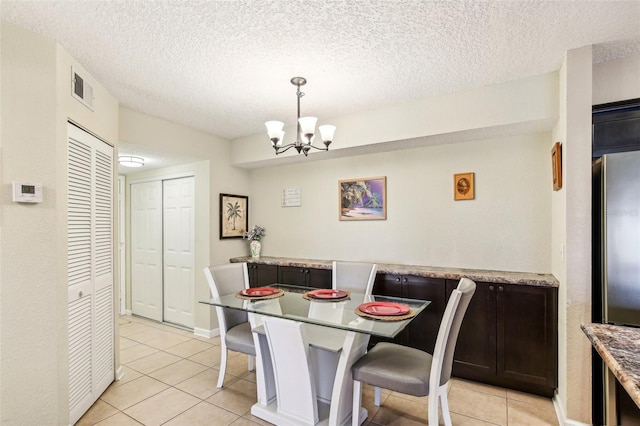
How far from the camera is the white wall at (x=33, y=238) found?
6.09ft

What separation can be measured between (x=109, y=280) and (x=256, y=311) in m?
1.48

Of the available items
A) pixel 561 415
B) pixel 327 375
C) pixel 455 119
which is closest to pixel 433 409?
pixel 327 375

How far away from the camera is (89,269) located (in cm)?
250

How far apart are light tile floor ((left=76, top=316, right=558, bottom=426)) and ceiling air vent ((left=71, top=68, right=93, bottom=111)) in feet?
7.39

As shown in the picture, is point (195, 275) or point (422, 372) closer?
point (422, 372)

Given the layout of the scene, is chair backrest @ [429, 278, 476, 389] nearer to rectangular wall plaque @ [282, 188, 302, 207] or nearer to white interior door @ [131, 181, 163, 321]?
rectangular wall plaque @ [282, 188, 302, 207]

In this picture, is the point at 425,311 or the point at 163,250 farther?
the point at 163,250

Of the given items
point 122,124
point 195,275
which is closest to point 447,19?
point 122,124

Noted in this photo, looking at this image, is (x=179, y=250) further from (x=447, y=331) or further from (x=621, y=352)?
(x=621, y=352)

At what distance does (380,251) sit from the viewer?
3672 millimetres

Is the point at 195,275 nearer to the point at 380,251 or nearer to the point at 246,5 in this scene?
the point at 380,251

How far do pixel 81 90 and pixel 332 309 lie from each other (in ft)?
7.68

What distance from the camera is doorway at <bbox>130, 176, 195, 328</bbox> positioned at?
171 inches

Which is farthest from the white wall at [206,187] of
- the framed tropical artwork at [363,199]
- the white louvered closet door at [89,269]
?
the framed tropical artwork at [363,199]
